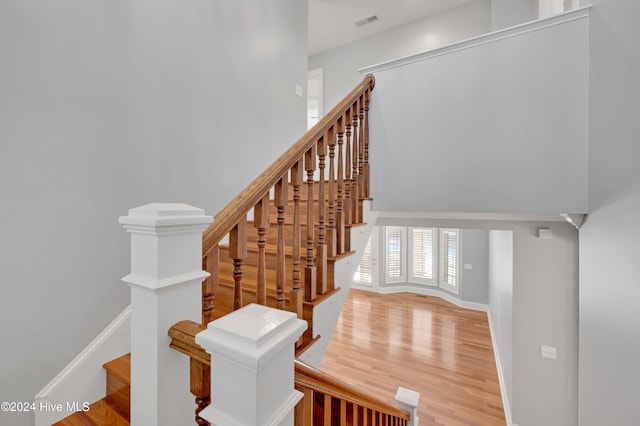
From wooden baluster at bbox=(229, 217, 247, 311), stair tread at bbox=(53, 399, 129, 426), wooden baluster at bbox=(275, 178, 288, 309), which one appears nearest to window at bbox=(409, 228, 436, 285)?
wooden baluster at bbox=(275, 178, 288, 309)

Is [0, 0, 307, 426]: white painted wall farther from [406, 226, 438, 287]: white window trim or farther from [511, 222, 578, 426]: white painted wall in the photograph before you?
[406, 226, 438, 287]: white window trim

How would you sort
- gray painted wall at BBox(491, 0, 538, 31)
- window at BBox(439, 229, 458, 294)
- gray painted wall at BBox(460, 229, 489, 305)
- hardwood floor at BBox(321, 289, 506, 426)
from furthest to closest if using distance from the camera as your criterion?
window at BBox(439, 229, 458, 294)
gray painted wall at BBox(460, 229, 489, 305)
gray painted wall at BBox(491, 0, 538, 31)
hardwood floor at BBox(321, 289, 506, 426)

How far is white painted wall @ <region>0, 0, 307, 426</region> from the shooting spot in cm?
132

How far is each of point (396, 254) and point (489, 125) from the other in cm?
549

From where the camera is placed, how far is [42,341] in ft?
4.58

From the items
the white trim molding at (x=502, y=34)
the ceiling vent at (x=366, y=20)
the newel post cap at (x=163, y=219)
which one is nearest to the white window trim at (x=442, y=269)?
the ceiling vent at (x=366, y=20)

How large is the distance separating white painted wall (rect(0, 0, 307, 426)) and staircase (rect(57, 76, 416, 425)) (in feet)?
1.38

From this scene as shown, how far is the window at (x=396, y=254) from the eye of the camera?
6.97m

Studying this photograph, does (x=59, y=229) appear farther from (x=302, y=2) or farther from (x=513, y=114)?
(x=302, y=2)

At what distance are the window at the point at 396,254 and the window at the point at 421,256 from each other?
167mm

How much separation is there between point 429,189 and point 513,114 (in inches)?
27.8

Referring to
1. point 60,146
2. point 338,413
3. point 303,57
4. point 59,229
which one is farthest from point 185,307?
point 303,57

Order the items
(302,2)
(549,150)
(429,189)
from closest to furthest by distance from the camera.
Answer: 1. (549,150)
2. (429,189)
3. (302,2)

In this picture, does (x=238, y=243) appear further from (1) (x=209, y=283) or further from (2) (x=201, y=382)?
(2) (x=201, y=382)
